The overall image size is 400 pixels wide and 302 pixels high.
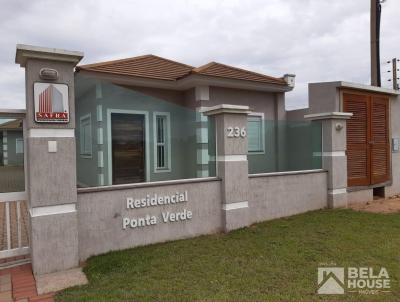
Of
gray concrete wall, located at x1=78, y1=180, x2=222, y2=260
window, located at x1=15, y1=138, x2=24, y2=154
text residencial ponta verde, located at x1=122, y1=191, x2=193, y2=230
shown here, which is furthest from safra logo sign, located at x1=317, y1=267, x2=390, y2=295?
window, located at x1=15, y1=138, x2=24, y2=154

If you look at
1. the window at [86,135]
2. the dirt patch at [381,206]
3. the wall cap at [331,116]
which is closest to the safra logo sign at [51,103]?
the window at [86,135]

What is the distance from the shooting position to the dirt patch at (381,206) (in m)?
7.38

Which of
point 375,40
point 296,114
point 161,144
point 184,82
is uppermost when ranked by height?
point 375,40

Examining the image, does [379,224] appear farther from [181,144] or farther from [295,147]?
[181,144]

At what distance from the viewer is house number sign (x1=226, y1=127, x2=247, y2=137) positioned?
553cm

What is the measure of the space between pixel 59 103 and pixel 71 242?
5.91 ft

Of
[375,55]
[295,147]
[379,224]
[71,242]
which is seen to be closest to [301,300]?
[71,242]

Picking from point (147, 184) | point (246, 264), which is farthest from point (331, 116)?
point (147, 184)

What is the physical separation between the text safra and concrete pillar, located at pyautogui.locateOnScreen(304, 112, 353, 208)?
3.86m

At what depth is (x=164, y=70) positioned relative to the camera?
947 cm

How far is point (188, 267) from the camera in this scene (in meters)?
3.96

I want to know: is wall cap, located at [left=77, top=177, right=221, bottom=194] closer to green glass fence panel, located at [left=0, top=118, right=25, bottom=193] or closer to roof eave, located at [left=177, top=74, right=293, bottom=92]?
green glass fence panel, located at [left=0, top=118, right=25, bottom=193]

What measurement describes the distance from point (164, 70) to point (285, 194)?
5265 mm

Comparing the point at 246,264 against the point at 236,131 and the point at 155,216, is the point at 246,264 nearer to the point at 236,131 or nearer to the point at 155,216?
the point at 155,216
